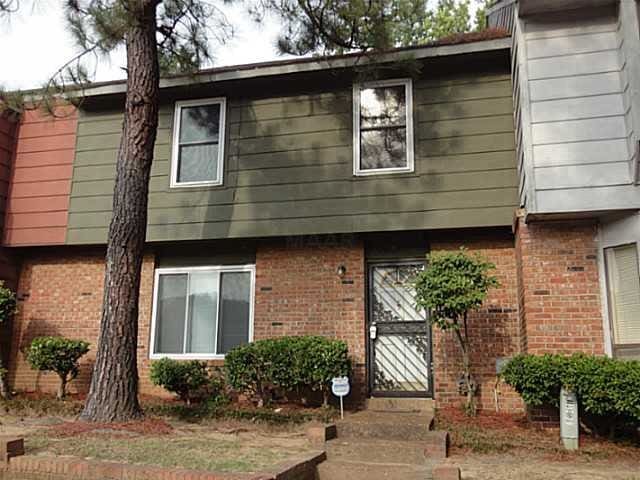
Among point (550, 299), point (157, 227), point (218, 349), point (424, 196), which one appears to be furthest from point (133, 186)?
point (550, 299)

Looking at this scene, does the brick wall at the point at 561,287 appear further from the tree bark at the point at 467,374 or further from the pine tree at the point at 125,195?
the pine tree at the point at 125,195

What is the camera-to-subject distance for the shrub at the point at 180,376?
8041 millimetres

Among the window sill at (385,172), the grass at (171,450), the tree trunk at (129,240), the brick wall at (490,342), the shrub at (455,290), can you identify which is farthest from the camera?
the window sill at (385,172)

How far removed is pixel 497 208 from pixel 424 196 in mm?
970

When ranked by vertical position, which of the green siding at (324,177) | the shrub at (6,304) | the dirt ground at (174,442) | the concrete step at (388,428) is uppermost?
the green siding at (324,177)

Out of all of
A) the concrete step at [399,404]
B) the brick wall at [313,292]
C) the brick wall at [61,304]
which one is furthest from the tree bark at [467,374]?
the brick wall at [61,304]

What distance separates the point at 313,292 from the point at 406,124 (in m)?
2.78

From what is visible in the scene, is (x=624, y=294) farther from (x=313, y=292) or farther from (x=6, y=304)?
(x=6, y=304)

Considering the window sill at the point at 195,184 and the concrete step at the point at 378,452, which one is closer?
the concrete step at the point at 378,452

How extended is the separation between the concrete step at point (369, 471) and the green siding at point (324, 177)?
339 cm

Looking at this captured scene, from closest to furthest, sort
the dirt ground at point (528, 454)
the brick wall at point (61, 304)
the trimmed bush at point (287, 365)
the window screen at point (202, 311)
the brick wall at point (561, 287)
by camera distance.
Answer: the dirt ground at point (528, 454), the brick wall at point (561, 287), the trimmed bush at point (287, 365), the window screen at point (202, 311), the brick wall at point (61, 304)

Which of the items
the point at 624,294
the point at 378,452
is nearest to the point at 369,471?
the point at 378,452

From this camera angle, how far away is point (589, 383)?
5750mm

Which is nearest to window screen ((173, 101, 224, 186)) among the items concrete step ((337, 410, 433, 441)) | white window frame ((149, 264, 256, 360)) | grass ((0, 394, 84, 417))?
white window frame ((149, 264, 256, 360))
